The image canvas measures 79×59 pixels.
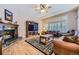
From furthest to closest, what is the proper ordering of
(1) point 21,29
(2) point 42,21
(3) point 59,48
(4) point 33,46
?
(1) point 21,29 → (4) point 33,46 → (2) point 42,21 → (3) point 59,48

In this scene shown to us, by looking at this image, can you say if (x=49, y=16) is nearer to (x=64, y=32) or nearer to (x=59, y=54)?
(x=64, y=32)

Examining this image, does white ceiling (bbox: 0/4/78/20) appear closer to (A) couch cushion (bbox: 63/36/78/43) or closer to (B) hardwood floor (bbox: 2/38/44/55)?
(A) couch cushion (bbox: 63/36/78/43)

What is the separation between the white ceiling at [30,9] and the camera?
3.00 meters

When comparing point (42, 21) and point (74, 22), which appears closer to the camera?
point (74, 22)

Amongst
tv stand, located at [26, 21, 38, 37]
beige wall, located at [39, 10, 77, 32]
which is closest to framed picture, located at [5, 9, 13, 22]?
tv stand, located at [26, 21, 38, 37]

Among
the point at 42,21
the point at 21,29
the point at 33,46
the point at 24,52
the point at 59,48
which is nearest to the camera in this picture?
the point at 59,48

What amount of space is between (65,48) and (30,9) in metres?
1.40

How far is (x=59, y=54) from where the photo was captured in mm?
2918

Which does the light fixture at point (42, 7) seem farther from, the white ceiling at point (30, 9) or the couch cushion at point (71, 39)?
the couch cushion at point (71, 39)

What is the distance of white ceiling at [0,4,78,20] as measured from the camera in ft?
9.84

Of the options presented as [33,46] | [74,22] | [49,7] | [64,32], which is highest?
[49,7]

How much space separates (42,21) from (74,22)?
2.84 ft

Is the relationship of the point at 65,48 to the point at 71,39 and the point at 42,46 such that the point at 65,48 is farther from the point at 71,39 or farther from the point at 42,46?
the point at 42,46
